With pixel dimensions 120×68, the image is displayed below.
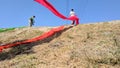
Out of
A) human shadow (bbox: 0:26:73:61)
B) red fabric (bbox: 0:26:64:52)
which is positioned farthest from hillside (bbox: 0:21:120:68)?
red fabric (bbox: 0:26:64:52)

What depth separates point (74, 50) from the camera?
21.9 m

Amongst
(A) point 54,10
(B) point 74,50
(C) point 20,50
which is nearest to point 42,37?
(C) point 20,50

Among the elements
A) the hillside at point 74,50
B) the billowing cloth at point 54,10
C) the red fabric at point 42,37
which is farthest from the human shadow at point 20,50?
the billowing cloth at point 54,10

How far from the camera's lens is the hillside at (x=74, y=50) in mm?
20266

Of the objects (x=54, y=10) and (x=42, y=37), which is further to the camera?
(x=54, y=10)

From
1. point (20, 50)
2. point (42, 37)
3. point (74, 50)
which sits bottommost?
point (20, 50)

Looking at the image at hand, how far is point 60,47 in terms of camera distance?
75.6 feet

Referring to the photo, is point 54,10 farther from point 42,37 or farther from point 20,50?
point 20,50

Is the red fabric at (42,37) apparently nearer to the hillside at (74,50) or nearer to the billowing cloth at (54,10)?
the hillside at (74,50)

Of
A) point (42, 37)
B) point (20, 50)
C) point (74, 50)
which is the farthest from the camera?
point (42, 37)

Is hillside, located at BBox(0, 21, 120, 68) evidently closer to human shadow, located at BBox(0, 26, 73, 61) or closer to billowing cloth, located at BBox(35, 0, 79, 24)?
human shadow, located at BBox(0, 26, 73, 61)

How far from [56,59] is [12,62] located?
3.26 metres

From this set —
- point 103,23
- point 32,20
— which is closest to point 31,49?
point 103,23

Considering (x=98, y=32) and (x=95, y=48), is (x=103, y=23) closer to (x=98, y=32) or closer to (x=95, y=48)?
(x=98, y=32)
